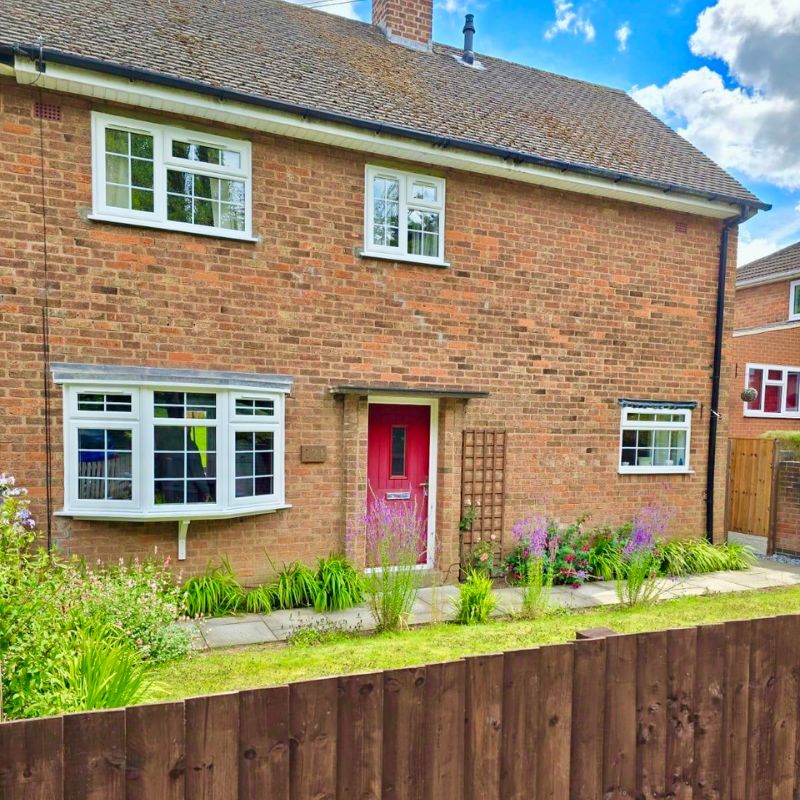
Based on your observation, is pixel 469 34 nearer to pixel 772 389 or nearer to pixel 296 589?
pixel 296 589

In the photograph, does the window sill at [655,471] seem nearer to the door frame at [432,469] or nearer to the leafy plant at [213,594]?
the door frame at [432,469]

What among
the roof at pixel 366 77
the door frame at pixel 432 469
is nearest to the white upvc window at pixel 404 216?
the roof at pixel 366 77

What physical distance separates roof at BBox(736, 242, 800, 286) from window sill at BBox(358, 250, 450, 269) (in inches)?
588

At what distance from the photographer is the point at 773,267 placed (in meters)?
18.8

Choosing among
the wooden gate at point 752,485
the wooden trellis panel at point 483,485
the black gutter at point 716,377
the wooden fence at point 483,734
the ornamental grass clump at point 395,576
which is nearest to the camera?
the wooden fence at point 483,734

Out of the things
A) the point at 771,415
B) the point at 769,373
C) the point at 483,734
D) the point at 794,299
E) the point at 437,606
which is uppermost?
the point at 794,299

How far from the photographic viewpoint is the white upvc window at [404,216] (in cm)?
761

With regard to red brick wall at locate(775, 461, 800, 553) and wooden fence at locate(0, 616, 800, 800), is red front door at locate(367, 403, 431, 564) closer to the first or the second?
wooden fence at locate(0, 616, 800, 800)

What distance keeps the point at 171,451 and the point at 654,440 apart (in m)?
7.31

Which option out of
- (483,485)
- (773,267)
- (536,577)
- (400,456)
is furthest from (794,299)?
(536,577)

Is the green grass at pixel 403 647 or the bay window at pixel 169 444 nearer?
the green grass at pixel 403 647

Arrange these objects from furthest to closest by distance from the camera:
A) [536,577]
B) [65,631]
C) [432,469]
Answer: [432,469]
[536,577]
[65,631]

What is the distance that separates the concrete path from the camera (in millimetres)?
5879

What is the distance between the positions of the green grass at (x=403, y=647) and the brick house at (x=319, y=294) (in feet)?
6.26
